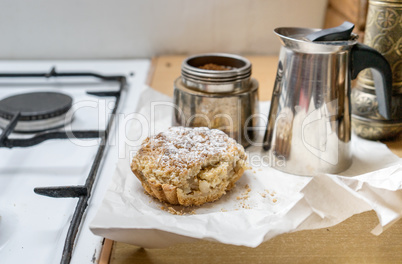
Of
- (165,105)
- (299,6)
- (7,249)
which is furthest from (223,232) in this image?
(299,6)

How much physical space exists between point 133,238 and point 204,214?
4.0 inches

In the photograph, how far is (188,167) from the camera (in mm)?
540

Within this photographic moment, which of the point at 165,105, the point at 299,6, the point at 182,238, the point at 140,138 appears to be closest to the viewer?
the point at 182,238

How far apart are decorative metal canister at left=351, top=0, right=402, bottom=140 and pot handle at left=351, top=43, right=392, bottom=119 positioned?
45 millimetres

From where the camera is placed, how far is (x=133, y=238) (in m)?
0.45

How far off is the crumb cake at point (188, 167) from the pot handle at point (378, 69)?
22 centimetres

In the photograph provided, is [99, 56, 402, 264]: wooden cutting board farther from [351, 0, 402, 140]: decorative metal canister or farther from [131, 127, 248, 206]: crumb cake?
[351, 0, 402, 140]: decorative metal canister

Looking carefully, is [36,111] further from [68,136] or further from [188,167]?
[188,167]

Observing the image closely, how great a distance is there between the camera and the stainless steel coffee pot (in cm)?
58

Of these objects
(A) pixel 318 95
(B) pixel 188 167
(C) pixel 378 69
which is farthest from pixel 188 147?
(C) pixel 378 69

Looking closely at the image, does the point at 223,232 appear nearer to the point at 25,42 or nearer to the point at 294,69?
the point at 294,69

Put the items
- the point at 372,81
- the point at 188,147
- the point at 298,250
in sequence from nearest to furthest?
the point at 298,250, the point at 188,147, the point at 372,81

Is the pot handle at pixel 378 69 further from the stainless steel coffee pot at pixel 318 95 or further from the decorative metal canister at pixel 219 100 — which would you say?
the decorative metal canister at pixel 219 100

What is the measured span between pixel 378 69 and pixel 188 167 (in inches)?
13.3
